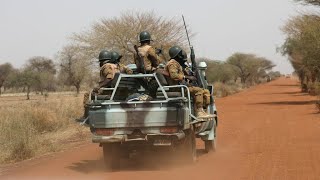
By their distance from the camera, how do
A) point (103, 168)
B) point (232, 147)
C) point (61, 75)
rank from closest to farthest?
point (103, 168) → point (232, 147) → point (61, 75)

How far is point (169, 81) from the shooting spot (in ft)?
31.4

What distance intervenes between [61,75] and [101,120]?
2924 inches

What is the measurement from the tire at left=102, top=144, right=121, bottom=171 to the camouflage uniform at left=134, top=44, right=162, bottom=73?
1671 mm

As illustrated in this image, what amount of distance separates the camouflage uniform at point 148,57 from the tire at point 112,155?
167 centimetres

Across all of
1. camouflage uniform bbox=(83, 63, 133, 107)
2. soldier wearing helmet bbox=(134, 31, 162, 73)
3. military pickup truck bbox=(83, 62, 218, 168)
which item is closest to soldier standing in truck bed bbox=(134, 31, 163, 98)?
soldier wearing helmet bbox=(134, 31, 162, 73)

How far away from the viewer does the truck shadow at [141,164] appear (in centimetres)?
929

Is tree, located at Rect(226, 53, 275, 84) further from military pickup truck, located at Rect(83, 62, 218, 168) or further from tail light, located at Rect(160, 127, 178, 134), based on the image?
tail light, located at Rect(160, 127, 178, 134)

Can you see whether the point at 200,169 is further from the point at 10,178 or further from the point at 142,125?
the point at 10,178

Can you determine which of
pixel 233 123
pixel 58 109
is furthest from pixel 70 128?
pixel 233 123

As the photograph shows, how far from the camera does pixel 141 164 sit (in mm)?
9820

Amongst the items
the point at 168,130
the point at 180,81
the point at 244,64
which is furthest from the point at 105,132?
the point at 244,64

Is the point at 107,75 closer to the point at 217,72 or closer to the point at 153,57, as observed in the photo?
the point at 153,57

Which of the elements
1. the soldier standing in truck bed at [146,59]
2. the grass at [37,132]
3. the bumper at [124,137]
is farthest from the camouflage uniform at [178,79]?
the grass at [37,132]

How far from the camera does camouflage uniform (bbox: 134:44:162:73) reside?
9953 mm
